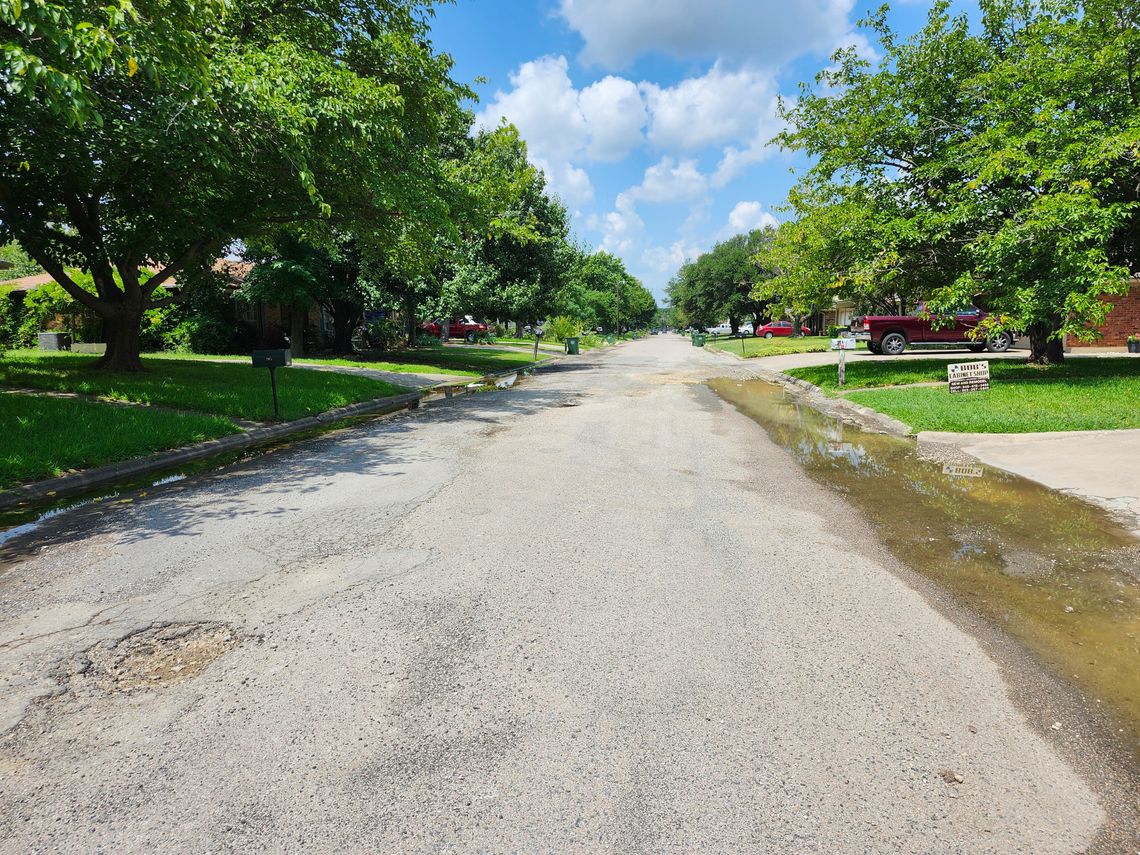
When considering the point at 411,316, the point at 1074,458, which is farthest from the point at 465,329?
the point at 1074,458

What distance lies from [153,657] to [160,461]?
6063 mm

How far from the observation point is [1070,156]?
12.1 metres

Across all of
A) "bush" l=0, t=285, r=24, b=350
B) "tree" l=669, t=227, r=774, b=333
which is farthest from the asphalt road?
"tree" l=669, t=227, r=774, b=333

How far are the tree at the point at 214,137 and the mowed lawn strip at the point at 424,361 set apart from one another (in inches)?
210

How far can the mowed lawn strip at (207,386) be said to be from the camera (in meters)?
11.6

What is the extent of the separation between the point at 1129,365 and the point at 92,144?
74.0 feet

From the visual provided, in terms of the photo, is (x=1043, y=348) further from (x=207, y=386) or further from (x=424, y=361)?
(x=207, y=386)

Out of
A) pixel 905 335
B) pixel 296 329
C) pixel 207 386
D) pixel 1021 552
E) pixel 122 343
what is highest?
pixel 296 329

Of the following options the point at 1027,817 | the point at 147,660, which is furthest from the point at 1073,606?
the point at 147,660

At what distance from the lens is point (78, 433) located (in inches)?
332

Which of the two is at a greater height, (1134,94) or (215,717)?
(1134,94)

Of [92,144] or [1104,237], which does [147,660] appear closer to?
[92,144]

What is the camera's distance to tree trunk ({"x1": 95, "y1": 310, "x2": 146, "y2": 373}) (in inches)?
569

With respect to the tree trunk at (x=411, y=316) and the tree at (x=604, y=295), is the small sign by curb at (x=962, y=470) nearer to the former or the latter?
the tree trunk at (x=411, y=316)
